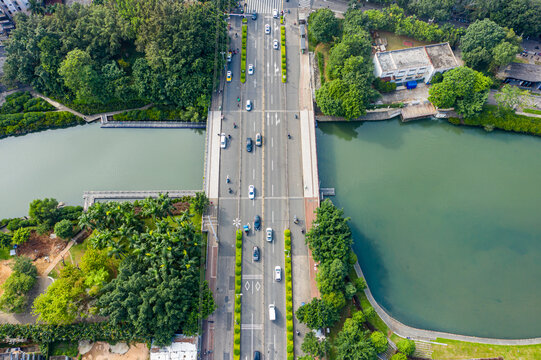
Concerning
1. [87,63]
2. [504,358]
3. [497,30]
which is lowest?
[504,358]

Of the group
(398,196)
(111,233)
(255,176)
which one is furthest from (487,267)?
(111,233)

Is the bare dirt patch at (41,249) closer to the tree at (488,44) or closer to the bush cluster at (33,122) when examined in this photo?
the bush cluster at (33,122)

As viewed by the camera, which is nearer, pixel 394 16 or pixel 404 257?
pixel 404 257

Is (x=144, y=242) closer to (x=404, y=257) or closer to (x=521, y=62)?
(x=404, y=257)

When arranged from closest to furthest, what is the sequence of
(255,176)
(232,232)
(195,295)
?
(195,295) < (232,232) < (255,176)

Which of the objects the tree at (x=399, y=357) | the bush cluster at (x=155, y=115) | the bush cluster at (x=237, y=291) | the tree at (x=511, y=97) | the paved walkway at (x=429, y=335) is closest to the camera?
the tree at (x=399, y=357)

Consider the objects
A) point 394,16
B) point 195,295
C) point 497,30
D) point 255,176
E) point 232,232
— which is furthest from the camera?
point 394,16

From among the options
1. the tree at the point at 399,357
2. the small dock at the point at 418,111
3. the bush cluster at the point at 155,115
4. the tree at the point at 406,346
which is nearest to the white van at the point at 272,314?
the tree at the point at 399,357

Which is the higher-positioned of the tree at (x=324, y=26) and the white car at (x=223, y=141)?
the tree at (x=324, y=26)
